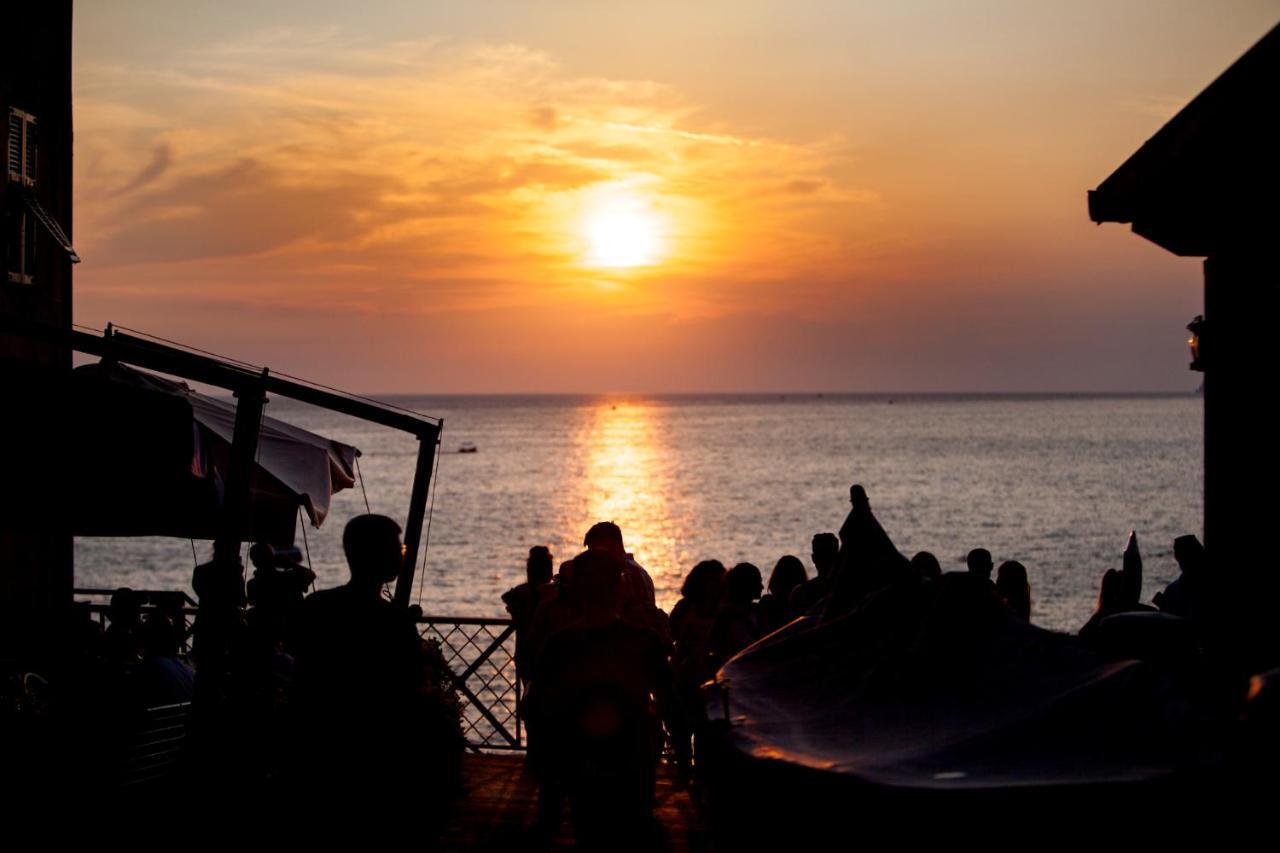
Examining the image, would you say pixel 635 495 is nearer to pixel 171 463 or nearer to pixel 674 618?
pixel 674 618

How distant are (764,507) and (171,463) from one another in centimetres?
7144

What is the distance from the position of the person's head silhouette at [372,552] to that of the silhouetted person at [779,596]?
5444mm

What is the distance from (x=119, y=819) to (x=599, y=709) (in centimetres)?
363

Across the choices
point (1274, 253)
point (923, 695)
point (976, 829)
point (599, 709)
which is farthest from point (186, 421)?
point (1274, 253)

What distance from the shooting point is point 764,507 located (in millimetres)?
78375

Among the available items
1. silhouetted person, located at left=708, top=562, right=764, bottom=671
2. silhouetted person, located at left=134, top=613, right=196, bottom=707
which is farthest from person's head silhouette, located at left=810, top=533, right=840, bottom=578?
silhouetted person, located at left=134, top=613, right=196, bottom=707

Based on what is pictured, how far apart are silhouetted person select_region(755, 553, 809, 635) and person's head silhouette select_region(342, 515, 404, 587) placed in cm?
544

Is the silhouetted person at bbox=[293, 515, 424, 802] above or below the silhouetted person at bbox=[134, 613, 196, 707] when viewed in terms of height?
above

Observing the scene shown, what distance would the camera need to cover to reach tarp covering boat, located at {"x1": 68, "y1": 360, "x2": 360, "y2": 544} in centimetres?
780

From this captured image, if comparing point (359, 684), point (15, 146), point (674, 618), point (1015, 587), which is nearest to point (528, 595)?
point (674, 618)

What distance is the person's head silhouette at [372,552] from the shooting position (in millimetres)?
5000

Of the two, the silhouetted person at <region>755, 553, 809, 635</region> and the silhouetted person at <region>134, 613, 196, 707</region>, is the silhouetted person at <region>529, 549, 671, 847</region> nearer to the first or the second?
the silhouetted person at <region>134, 613, 196, 707</region>

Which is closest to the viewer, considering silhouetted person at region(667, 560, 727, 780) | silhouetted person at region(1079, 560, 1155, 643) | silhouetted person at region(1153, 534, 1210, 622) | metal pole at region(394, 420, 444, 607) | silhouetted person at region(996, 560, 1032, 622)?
silhouetted person at region(667, 560, 727, 780)

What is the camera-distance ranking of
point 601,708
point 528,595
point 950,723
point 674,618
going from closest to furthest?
point 950,723 → point 601,708 → point 674,618 → point 528,595
